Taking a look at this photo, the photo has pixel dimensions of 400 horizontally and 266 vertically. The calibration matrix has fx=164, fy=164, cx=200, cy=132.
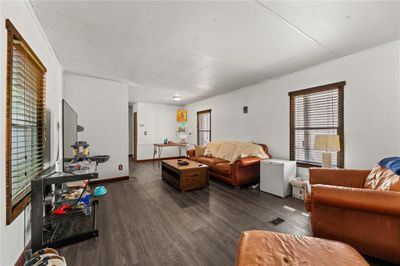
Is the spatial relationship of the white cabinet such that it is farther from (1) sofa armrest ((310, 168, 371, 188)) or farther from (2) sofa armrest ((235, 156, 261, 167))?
(1) sofa armrest ((310, 168, 371, 188))

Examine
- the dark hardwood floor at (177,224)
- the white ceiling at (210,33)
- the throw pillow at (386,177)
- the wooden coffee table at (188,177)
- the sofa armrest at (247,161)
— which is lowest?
the dark hardwood floor at (177,224)

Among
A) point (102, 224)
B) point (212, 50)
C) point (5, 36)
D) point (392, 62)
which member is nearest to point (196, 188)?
point (102, 224)

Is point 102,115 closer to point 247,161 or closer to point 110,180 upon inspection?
point 110,180

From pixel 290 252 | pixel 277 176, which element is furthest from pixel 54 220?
pixel 277 176

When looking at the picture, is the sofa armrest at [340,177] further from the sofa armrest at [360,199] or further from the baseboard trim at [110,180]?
the baseboard trim at [110,180]

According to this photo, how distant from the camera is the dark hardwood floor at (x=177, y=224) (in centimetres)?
163

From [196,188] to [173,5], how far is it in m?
3.11

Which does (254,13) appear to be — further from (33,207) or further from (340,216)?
(33,207)

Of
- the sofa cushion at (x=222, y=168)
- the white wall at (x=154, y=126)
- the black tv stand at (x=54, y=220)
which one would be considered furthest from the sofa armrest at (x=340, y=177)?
the white wall at (x=154, y=126)

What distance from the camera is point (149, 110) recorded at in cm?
705

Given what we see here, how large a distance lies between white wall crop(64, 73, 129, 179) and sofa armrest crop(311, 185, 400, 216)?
411cm

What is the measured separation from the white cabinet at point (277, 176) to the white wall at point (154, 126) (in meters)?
4.94

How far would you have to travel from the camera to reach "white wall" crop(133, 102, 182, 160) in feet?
22.5

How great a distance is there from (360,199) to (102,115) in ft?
A: 15.4
